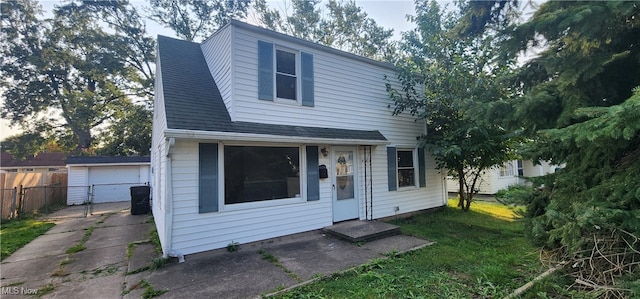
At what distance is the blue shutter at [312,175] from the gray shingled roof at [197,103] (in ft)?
1.50

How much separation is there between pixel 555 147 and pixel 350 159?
15.1 feet

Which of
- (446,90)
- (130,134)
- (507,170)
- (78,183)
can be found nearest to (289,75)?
(446,90)

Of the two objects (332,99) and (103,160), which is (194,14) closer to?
(103,160)

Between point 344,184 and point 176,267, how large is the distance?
4276mm

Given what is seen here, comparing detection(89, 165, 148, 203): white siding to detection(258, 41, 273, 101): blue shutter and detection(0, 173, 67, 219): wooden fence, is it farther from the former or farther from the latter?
detection(258, 41, 273, 101): blue shutter

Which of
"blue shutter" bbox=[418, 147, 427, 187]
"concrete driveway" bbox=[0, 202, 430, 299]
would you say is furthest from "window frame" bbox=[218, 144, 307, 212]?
"blue shutter" bbox=[418, 147, 427, 187]

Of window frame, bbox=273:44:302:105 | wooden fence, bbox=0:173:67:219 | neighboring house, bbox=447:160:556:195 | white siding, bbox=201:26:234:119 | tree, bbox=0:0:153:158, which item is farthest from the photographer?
tree, bbox=0:0:153:158

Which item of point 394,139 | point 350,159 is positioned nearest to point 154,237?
point 350,159

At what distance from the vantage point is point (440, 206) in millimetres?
9625

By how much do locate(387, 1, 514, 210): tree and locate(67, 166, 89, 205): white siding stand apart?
16.3 meters

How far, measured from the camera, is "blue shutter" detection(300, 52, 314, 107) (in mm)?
6887

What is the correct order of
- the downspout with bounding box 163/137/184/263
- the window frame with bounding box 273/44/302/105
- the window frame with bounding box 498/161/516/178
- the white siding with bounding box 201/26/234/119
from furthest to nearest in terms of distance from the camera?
the window frame with bounding box 498/161/516/178, the window frame with bounding box 273/44/302/105, the white siding with bounding box 201/26/234/119, the downspout with bounding box 163/137/184/263

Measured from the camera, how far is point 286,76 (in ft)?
22.3

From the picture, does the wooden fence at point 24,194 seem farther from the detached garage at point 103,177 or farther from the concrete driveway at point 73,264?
the concrete driveway at point 73,264
